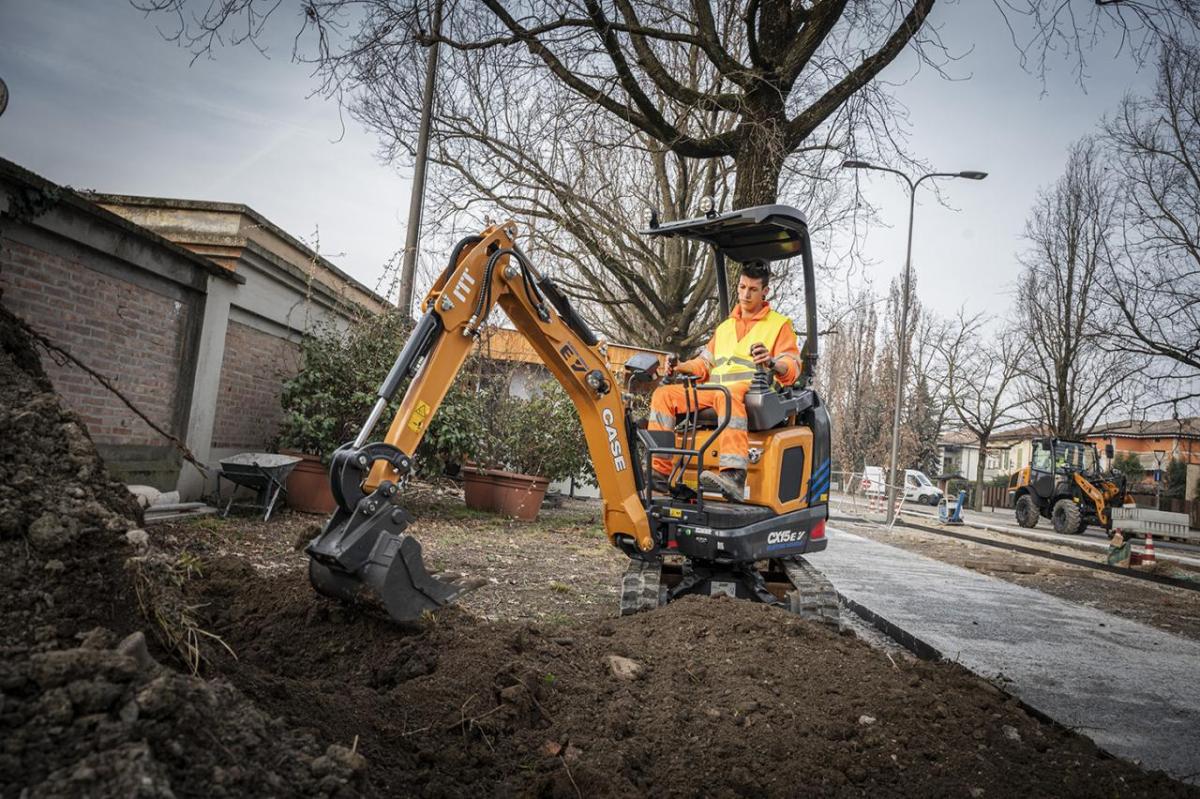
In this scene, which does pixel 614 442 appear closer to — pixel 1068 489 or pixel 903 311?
pixel 903 311

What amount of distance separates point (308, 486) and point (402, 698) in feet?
20.7

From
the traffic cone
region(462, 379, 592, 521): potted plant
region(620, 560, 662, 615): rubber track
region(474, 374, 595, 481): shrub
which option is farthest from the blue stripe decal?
the traffic cone

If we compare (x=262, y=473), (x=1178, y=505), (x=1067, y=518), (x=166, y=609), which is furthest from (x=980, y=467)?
(x=166, y=609)

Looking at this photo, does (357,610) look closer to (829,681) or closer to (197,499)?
(829,681)

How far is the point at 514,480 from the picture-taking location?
10734 mm

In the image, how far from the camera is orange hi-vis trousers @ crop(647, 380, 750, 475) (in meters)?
4.94

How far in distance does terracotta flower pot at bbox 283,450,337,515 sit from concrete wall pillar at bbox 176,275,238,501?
0.89 metres

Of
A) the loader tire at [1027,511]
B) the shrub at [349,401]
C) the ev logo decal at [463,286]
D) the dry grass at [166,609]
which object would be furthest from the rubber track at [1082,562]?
the dry grass at [166,609]

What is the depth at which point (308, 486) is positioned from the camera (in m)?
8.57

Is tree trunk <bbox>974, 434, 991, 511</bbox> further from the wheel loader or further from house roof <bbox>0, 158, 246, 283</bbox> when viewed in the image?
house roof <bbox>0, 158, 246, 283</bbox>

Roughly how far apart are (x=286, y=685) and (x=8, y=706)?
1110 millimetres

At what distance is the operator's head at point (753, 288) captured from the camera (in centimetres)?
532

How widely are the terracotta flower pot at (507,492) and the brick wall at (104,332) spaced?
4152 mm

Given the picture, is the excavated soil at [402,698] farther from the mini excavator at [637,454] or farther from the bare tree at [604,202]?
the bare tree at [604,202]
